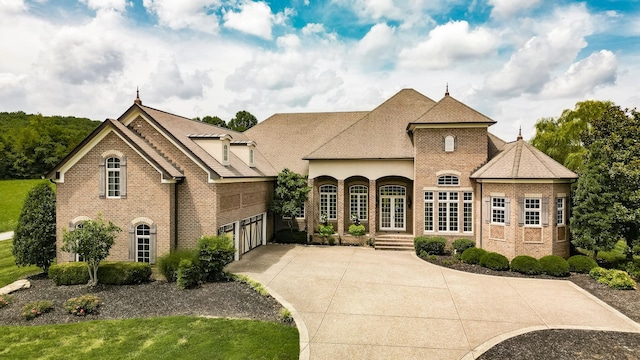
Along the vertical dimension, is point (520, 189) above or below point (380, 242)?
above

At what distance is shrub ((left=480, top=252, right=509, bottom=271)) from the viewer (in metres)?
17.5

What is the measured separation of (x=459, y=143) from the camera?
22.0 metres

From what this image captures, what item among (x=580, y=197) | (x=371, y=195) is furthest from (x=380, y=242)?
(x=580, y=197)

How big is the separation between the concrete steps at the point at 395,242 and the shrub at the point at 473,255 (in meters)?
4.15

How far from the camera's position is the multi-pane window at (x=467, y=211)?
71.9 feet

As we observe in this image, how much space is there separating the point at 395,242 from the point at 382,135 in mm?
7553

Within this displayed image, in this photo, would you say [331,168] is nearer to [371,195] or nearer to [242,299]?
[371,195]

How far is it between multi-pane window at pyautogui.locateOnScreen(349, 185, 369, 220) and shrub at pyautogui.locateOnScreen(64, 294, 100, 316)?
16.7 metres

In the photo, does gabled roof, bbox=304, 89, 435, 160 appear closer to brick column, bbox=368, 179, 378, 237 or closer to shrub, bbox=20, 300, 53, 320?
brick column, bbox=368, 179, 378, 237

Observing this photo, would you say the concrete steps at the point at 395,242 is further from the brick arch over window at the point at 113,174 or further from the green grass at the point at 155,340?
the brick arch over window at the point at 113,174

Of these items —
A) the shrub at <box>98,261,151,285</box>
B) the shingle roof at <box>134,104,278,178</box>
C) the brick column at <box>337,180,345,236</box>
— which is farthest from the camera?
the brick column at <box>337,180,345,236</box>

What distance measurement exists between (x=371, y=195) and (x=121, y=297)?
15.5 m

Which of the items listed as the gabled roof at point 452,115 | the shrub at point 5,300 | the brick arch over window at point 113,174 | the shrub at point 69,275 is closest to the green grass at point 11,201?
the brick arch over window at point 113,174

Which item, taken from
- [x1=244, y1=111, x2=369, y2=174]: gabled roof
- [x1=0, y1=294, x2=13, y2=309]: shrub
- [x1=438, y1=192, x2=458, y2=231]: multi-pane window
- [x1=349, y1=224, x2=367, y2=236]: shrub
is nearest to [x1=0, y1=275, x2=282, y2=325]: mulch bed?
[x1=0, y1=294, x2=13, y2=309]: shrub
